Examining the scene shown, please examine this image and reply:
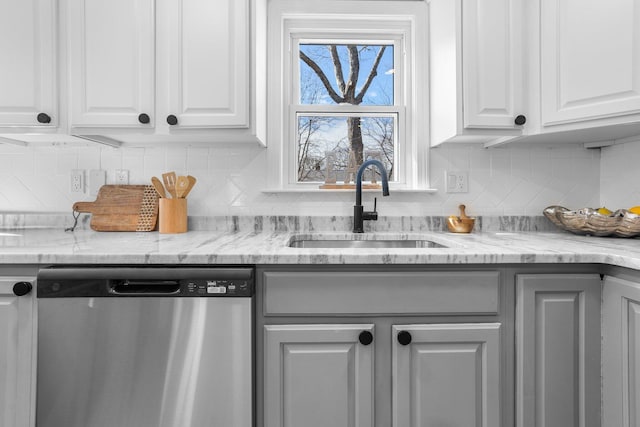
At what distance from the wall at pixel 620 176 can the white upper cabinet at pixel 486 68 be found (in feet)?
2.01

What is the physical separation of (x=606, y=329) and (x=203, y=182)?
5.95 feet

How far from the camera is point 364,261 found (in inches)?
47.6

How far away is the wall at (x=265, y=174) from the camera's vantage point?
1.94m

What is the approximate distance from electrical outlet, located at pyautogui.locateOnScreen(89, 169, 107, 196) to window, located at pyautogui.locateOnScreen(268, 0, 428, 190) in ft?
2.91

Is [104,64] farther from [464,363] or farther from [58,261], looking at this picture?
[464,363]

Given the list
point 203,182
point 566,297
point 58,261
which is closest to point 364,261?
point 566,297

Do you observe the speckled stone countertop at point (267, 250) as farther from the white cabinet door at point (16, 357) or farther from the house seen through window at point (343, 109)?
the house seen through window at point (343, 109)

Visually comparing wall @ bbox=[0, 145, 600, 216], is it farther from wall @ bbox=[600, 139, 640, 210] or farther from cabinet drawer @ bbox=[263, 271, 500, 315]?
cabinet drawer @ bbox=[263, 271, 500, 315]

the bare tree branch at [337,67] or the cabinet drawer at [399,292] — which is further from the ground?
the bare tree branch at [337,67]

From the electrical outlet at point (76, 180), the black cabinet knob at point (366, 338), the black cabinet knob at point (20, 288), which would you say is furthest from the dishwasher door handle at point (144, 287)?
the electrical outlet at point (76, 180)

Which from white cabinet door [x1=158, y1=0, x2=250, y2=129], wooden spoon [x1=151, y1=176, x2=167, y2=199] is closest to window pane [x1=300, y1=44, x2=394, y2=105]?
white cabinet door [x1=158, y1=0, x2=250, y2=129]

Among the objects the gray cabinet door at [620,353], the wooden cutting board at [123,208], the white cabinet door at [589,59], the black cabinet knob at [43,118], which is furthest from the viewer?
the wooden cutting board at [123,208]

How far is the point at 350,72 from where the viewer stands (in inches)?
83.5

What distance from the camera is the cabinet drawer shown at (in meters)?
1.23
